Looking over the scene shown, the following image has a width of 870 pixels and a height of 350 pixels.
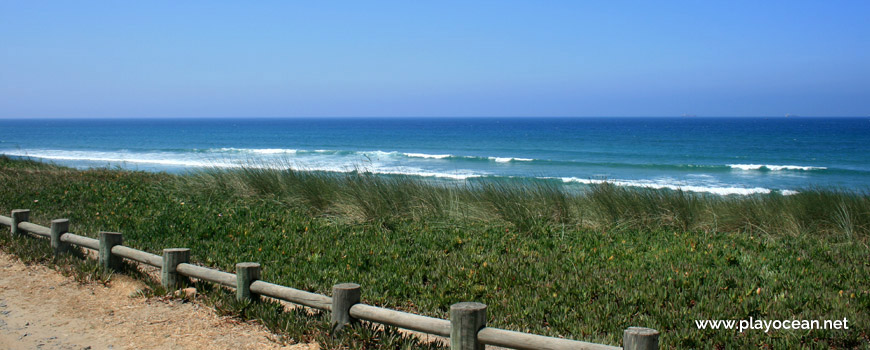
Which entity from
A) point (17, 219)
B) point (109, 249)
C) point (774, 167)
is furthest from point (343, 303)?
point (774, 167)

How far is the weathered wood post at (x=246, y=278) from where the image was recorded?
201 inches

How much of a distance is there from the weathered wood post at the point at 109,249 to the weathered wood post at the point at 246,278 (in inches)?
79.2

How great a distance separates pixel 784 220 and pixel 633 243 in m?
2.88

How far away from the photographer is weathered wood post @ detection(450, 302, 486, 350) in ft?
12.4

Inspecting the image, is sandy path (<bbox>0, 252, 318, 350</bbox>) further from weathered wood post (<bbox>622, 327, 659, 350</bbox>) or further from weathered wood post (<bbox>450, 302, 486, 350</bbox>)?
weathered wood post (<bbox>622, 327, 659, 350</bbox>)

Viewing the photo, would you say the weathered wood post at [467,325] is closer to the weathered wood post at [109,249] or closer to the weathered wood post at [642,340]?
the weathered wood post at [642,340]

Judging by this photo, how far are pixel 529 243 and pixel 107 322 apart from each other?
5.04 meters

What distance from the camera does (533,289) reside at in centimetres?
580

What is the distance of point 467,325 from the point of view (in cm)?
379

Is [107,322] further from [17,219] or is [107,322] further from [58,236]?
[17,219]

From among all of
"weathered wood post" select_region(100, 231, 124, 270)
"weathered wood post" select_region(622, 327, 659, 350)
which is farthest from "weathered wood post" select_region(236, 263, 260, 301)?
"weathered wood post" select_region(622, 327, 659, 350)

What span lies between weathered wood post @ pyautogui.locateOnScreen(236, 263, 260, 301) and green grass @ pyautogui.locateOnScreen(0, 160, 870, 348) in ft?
2.72

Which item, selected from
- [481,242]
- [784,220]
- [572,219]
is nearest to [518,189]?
[572,219]

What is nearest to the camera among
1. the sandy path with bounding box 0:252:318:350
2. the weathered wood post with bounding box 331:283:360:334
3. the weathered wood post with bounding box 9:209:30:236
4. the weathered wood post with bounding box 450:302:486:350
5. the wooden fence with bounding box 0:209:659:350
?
the wooden fence with bounding box 0:209:659:350
